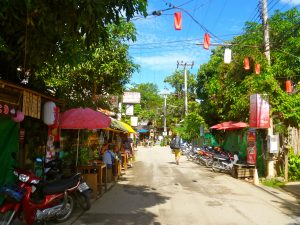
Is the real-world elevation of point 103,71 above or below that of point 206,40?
below

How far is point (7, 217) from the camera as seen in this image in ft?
25.1

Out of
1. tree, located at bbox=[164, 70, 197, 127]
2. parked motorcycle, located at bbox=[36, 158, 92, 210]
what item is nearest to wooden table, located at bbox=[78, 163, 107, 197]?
parked motorcycle, located at bbox=[36, 158, 92, 210]

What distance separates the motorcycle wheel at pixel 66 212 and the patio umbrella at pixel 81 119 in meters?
2.63

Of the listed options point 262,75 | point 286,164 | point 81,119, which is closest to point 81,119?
point 81,119

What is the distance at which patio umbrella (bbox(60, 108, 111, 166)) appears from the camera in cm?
1128

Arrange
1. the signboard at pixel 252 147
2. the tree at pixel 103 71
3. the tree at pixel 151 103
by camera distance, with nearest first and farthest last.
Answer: the tree at pixel 103 71
the signboard at pixel 252 147
the tree at pixel 151 103

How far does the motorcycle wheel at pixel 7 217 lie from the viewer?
7.55 m

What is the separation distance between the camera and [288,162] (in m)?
16.9

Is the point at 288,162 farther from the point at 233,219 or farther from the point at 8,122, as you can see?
the point at 8,122

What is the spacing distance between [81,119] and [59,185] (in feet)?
10.3

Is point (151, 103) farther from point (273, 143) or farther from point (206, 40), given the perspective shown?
point (206, 40)

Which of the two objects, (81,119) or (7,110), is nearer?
(7,110)

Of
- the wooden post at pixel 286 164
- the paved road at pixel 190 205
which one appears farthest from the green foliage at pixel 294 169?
the paved road at pixel 190 205

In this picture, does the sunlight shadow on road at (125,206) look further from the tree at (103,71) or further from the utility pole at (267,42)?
the utility pole at (267,42)
